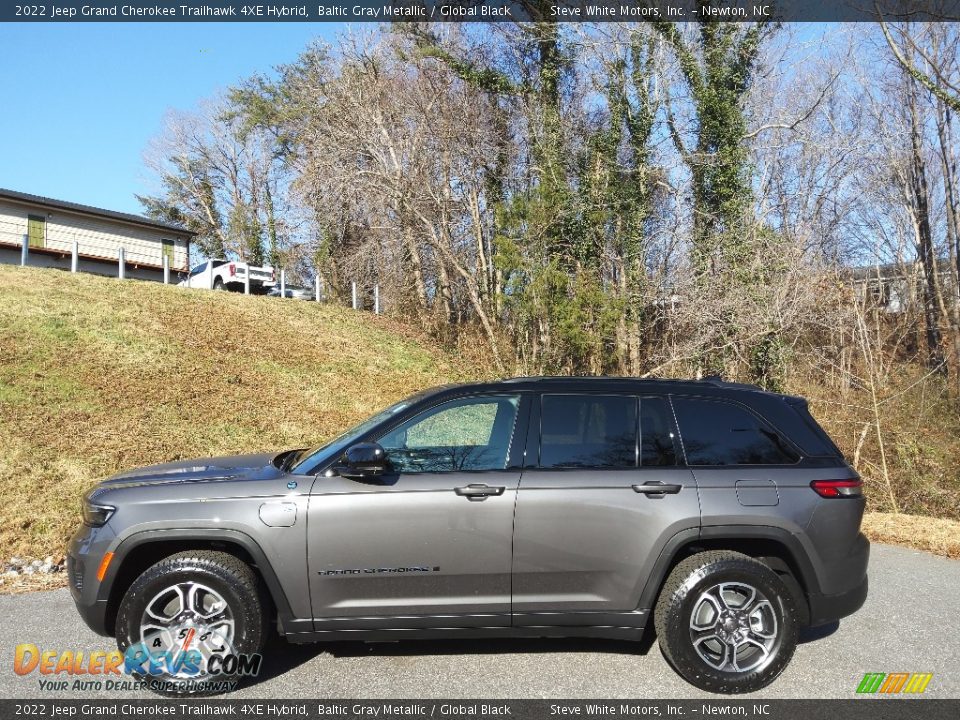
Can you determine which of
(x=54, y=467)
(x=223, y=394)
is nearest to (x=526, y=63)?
(x=223, y=394)

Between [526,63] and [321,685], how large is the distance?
20.0 m

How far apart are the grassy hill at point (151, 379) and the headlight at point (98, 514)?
11.2 feet

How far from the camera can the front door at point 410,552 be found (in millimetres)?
3854

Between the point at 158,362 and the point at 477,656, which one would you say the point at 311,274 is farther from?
the point at 477,656

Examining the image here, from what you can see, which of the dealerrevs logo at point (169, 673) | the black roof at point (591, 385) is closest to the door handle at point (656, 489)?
the black roof at point (591, 385)

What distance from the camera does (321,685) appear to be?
12.6 ft

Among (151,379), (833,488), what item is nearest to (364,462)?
(833,488)

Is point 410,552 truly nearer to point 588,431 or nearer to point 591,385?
point 588,431

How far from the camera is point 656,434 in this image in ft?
13.7

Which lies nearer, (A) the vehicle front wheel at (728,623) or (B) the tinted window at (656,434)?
(A) the vehicle front wheel at (728,623)

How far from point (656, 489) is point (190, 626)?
267 centimetres

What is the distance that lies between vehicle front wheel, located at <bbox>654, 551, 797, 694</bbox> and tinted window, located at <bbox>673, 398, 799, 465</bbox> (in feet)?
1.93

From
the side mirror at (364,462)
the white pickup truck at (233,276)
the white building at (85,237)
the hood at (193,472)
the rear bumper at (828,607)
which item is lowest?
the rear bumper at (828,607)

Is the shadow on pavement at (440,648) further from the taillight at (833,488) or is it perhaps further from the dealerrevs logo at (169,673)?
the taillight at (833,488)
